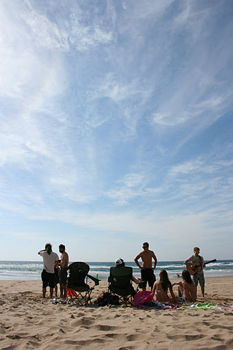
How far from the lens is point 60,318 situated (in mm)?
3926

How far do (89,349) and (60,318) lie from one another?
153cm

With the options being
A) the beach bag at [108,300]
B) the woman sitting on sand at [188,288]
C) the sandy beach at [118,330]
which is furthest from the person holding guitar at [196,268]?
the sandy beach at [118,330]

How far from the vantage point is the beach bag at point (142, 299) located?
4966mm

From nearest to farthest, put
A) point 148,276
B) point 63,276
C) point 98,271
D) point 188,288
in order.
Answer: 1. point 188,288
2. point 148,276
3. point 63,276
4. point 98,271

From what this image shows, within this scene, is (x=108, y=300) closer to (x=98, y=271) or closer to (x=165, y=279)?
(x=165, y=279)

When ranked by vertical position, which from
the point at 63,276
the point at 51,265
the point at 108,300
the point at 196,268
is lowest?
the point at 108,300

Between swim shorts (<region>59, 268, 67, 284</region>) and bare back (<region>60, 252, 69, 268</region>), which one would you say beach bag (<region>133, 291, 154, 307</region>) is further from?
bare back (<region>60, 252, 69, 268</region>)

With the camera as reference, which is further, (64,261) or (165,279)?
(64,261)

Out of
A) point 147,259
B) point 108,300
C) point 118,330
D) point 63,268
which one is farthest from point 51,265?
point 118,330

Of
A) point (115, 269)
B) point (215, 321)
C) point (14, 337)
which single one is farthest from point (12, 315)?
point (215, 321)

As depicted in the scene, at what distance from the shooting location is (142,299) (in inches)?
197

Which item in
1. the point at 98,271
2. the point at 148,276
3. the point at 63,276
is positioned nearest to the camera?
the point at 148,276

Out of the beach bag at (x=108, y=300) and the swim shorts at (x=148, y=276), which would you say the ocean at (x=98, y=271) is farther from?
the beach bag at (x=108, y=300)

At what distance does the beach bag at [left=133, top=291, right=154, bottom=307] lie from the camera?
497 centimetres
